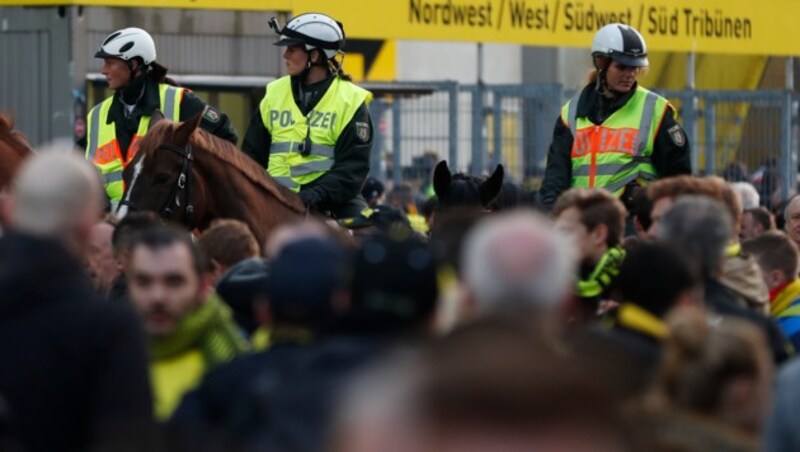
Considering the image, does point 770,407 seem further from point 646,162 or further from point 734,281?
point 646,162

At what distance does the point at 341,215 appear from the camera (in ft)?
40.1

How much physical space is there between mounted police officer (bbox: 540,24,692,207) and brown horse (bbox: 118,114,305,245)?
1.82m

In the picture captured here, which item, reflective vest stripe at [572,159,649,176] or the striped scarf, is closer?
the striped scarf

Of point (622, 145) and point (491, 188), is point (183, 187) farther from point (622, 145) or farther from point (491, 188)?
point (622, 145)

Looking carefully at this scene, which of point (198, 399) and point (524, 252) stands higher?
point (524, 252)

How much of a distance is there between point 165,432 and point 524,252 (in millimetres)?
1737

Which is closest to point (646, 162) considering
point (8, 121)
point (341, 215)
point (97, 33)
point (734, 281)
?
point (341, 215)

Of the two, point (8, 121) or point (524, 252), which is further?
point (8, 121)

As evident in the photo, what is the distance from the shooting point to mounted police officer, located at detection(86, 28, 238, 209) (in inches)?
508

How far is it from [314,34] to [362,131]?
632mm

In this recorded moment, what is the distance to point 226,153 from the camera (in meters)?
11.5

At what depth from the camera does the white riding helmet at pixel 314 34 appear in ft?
40.7

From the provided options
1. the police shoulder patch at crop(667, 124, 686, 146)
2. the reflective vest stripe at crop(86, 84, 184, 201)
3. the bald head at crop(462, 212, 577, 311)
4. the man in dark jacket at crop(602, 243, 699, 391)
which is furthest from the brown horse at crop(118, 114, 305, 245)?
the bald head at crop(462, 212, 577, 311)

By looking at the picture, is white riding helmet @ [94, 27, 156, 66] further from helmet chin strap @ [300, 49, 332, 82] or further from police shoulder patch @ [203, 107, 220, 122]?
helmet chin strap @ [300, 49, 332, 82]
